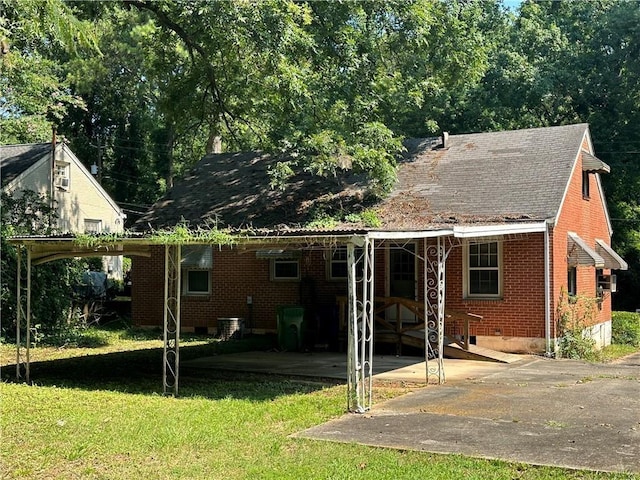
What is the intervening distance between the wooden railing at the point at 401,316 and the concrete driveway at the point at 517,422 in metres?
2.82

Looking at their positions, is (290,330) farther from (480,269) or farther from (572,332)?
(572,332)

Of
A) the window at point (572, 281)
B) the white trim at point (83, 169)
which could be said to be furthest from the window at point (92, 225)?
the window at point (572, 281)

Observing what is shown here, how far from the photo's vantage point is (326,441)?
25.6 feet

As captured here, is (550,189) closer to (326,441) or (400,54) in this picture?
(400,54)

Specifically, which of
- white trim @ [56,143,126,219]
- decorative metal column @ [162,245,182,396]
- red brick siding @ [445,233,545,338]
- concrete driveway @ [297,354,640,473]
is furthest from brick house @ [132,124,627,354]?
white trim @ [56,143,126,219]

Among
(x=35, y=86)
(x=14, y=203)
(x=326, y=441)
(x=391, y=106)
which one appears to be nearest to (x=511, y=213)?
(x=391, y=106)

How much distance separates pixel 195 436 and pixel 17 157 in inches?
1052

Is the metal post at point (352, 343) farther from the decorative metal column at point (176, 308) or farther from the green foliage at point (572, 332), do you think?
the green foliage at point (572, 332)

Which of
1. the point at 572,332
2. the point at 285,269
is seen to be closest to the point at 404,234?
the point at 572,332

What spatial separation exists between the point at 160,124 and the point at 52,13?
37.3 m

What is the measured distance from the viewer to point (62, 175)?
32.6m

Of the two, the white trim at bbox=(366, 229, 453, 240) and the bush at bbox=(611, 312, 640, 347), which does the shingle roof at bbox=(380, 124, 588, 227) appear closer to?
the white trim at bbox=(366, 229, 453, 240)

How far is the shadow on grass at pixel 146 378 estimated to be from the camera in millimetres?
11438

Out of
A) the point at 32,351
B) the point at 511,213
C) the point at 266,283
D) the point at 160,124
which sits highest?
the point at 160,124
